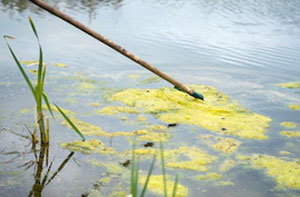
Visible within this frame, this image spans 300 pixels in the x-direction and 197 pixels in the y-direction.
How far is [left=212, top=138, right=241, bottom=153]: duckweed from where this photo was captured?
9.25 ft

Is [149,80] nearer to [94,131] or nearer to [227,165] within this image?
[94,131]

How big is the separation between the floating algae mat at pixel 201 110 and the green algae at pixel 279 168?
1.10 ft

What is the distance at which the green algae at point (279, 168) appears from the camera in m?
2.49

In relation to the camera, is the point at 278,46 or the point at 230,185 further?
the point at 278,46

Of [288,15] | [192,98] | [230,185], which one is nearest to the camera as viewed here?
[230,185]

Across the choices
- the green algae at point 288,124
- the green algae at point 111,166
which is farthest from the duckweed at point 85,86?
the green algae at point 288,124

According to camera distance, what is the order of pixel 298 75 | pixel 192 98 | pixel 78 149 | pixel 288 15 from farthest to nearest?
pixel 288 15, pixel 298 75, pixel 192 98, pixel 78 149

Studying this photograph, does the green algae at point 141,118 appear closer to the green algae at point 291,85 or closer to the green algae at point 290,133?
the green algae at point 290,133

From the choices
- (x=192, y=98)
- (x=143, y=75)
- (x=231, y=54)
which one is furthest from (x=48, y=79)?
(x=231, y=54)

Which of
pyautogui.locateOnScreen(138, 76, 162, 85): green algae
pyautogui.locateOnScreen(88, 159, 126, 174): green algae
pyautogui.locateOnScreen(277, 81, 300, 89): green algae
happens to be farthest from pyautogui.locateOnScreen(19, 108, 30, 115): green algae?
pyautogui.locateOnScreen(277, 81, 300, 89): green algae

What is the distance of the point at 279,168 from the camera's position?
2.64 metres

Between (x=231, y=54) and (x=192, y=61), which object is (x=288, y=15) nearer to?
(x=231, y=54)

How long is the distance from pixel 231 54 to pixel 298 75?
888 mm

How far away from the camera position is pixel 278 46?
238 inches
